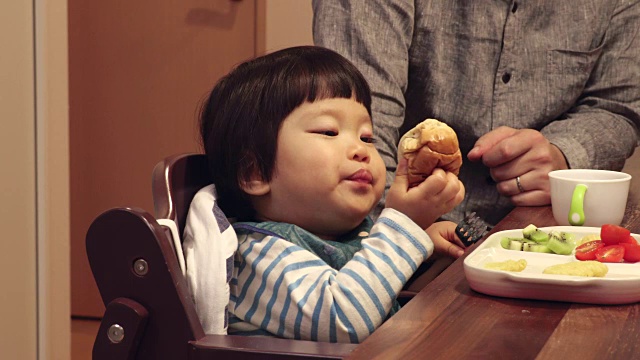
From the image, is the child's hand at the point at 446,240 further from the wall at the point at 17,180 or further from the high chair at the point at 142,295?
the wall at the point at 17,180

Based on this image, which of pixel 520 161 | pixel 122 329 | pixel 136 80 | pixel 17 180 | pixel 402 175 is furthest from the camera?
pixel 136 80

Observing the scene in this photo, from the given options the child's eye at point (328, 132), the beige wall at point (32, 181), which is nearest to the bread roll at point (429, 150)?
the child's eye at point (328, 132)

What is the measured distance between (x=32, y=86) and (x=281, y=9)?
50.7 inches

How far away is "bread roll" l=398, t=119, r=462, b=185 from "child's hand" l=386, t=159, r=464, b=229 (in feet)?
0.03

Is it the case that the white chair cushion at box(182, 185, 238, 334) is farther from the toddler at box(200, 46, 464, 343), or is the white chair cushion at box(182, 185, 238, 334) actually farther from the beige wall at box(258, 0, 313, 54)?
the beige wall at box(258, 0, 313, 54)

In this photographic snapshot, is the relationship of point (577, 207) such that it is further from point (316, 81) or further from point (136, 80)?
point (136, 80)

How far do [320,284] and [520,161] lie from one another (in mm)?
571

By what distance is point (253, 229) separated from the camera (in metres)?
1.23

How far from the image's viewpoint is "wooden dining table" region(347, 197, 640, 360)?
2.51 ft

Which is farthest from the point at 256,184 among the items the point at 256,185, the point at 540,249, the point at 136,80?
the point at 136,80

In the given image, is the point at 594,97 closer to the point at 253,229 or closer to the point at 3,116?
the point at 253,229

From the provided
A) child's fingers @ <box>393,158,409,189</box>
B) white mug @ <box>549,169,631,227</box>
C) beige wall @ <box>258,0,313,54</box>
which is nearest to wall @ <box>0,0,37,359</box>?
beige wall @ <box>258,0,313,54</box>

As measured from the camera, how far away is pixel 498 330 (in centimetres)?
83

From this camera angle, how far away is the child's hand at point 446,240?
1456mm
